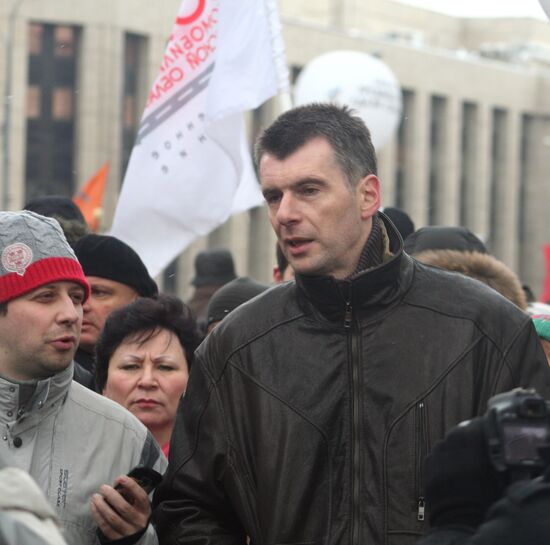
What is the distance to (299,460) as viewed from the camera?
12.9 feet

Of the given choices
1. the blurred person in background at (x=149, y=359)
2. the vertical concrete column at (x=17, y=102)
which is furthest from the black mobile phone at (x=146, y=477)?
the vertical concrete column at (x=17, y=102)

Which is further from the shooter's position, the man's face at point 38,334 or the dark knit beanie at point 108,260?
the dark knit beanie at point 108,260

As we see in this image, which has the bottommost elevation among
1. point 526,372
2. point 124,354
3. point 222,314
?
point 222,314

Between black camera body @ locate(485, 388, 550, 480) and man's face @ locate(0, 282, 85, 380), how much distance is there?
2.02 meters

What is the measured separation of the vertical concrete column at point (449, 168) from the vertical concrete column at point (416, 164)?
1.78 metres

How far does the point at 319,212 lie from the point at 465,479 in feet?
4.77

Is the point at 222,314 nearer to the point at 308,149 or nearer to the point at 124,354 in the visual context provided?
the point at 124,354

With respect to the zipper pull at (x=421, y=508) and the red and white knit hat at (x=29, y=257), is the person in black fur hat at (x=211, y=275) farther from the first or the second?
the zipper pull at (x=421, y=508)

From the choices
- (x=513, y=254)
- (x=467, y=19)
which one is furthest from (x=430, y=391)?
(x=467, y=19)

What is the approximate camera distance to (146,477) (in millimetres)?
4305

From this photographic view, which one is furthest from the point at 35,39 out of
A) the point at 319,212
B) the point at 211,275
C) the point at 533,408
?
the point at 533,408

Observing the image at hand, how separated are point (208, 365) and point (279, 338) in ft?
0.73

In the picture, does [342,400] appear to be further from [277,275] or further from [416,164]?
[416,164]

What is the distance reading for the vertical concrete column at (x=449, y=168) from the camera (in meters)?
67.2
